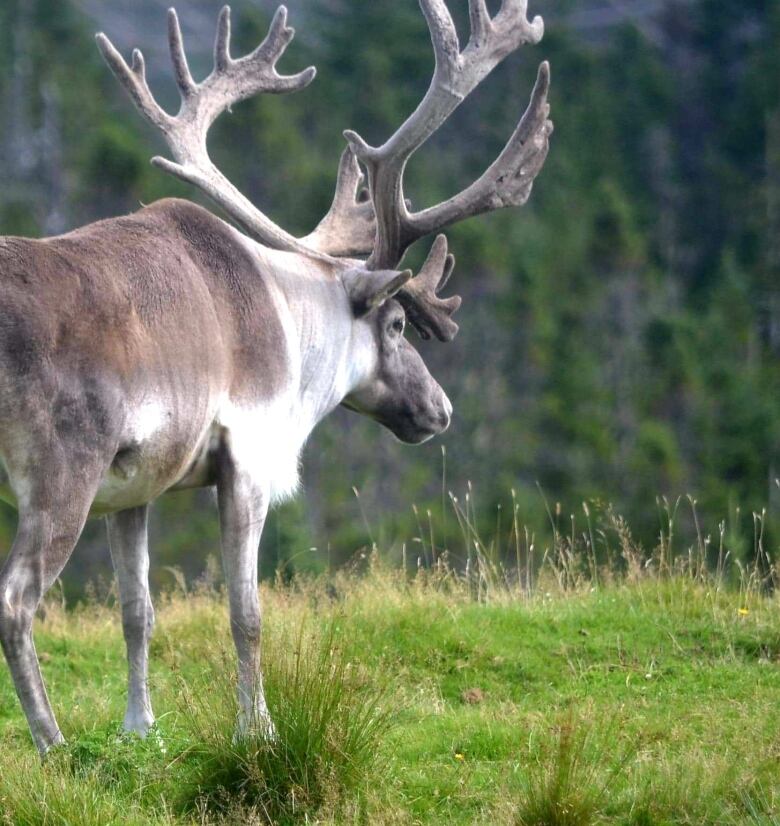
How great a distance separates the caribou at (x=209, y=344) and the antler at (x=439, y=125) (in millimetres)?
11

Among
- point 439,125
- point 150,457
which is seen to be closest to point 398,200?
point 439,125

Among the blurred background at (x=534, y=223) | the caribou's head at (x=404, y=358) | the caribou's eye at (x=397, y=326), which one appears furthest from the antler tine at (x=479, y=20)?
the blurred background at (x=534, y=223)

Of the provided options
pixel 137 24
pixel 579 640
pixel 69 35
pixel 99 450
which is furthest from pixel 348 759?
pixel 137 24

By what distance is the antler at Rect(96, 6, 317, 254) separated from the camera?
7609 millimetres

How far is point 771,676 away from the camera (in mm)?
7391

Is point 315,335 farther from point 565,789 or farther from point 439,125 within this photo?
point 565,789

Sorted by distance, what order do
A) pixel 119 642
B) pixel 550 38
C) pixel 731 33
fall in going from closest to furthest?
pixel 119 642, pixel 550 38, pixel 731 33

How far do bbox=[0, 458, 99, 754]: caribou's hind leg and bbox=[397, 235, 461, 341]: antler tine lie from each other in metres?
2.59

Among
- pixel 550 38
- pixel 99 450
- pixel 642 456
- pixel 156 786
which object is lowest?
pixel 642 456

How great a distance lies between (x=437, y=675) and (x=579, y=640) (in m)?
0.87

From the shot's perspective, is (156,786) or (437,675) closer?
(156,786)

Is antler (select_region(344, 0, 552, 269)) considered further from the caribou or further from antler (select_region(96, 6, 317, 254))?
antler (select_region(96, 6, 317, 254))

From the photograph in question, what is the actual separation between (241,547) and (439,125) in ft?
7.33

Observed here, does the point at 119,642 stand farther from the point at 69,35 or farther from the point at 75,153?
the point at 69,35
